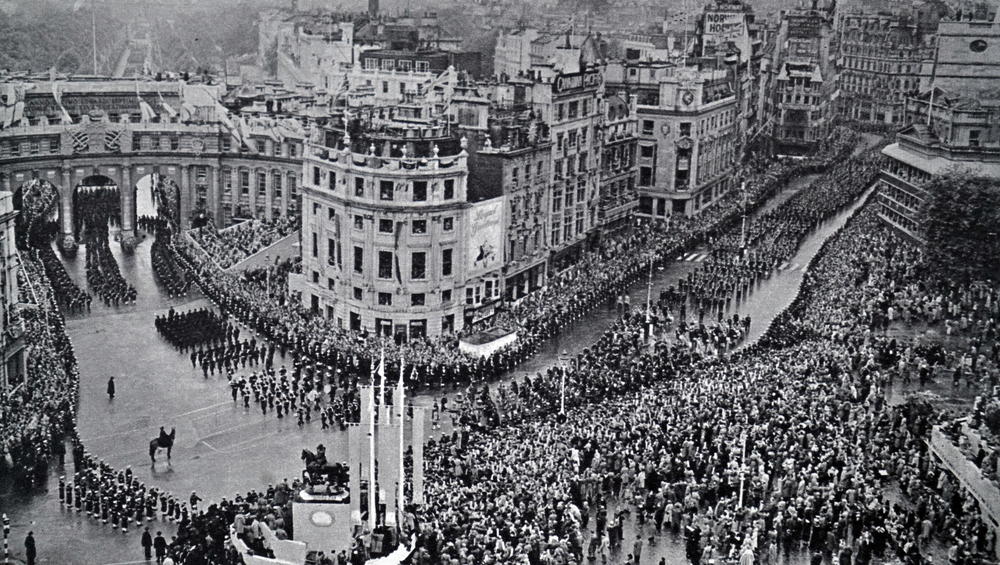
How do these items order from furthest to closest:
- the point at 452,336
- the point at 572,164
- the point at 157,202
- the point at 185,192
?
the point at 157,202
the point at 185,192
the point at 572,164
the point at 452,336

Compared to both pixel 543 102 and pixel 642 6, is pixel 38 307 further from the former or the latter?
pixel 642 6

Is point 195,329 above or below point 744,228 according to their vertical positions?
below

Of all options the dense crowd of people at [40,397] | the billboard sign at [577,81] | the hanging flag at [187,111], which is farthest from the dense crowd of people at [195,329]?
the hanging flag at [187,111]

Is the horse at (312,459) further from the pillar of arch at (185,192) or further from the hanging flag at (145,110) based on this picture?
the hanging flag at (145,110)

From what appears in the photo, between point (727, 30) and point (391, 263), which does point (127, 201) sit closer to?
point (391, 263)

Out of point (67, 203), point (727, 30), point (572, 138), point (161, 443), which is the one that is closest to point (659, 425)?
point (161, 443)

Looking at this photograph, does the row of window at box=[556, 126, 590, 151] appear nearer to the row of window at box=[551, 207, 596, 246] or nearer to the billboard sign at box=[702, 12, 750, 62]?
the row of window at box=[551, 207, 596, 246]

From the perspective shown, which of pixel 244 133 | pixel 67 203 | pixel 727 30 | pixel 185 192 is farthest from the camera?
pixel 727 30
